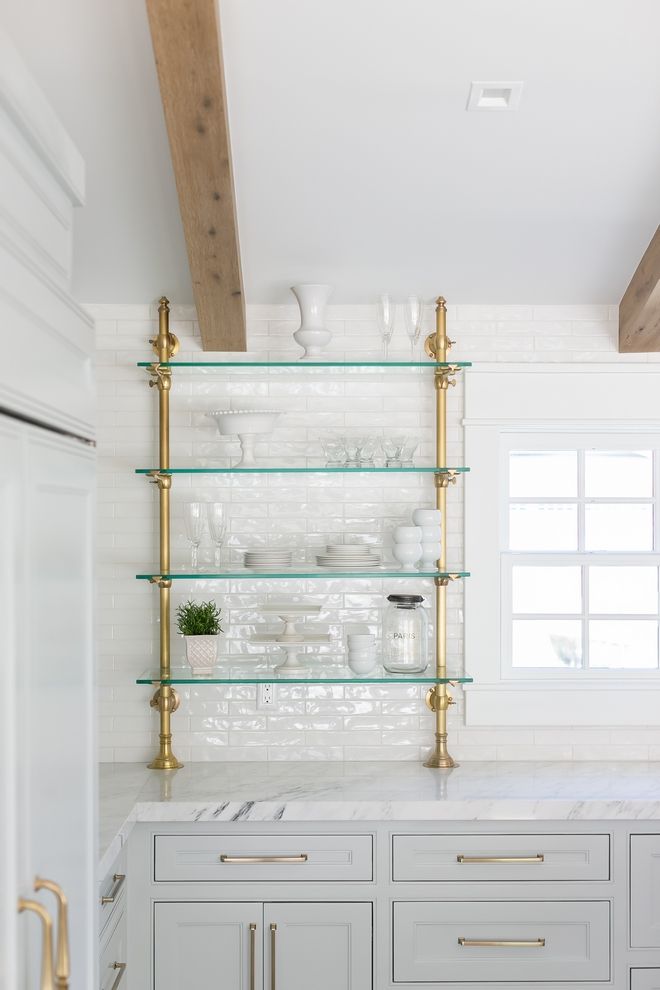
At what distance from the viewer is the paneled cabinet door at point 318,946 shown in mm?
2961

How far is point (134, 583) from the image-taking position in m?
3.51

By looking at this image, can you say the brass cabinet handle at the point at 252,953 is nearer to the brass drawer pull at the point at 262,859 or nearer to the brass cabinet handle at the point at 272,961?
the brass cabinet handle at the point at 272,961

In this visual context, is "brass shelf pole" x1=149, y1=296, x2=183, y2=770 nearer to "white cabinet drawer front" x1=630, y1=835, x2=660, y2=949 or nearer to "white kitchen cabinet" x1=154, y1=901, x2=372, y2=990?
"white kitchen cabinet" x1=154, y1=901, x2=372, y2=990

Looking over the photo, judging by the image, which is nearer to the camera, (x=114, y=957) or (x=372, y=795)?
(x=114, y=957)

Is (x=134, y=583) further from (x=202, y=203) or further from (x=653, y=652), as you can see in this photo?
(x=653, y=652)

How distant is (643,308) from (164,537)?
1.84m

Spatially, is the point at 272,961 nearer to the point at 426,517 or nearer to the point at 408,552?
the point at 408,552

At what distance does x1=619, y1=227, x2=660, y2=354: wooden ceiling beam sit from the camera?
3143 millimetres

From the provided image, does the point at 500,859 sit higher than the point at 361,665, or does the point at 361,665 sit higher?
the point at 361,665

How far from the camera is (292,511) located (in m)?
3.56

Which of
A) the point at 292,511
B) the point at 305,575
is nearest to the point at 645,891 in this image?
the point at 305,575

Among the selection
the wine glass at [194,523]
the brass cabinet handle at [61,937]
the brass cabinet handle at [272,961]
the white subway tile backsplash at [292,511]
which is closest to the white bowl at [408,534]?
the white subway tile backsplash at [292,511]

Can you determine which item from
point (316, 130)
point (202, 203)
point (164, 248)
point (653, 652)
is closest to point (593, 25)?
point (316, 130)

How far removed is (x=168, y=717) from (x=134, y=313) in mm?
1483
